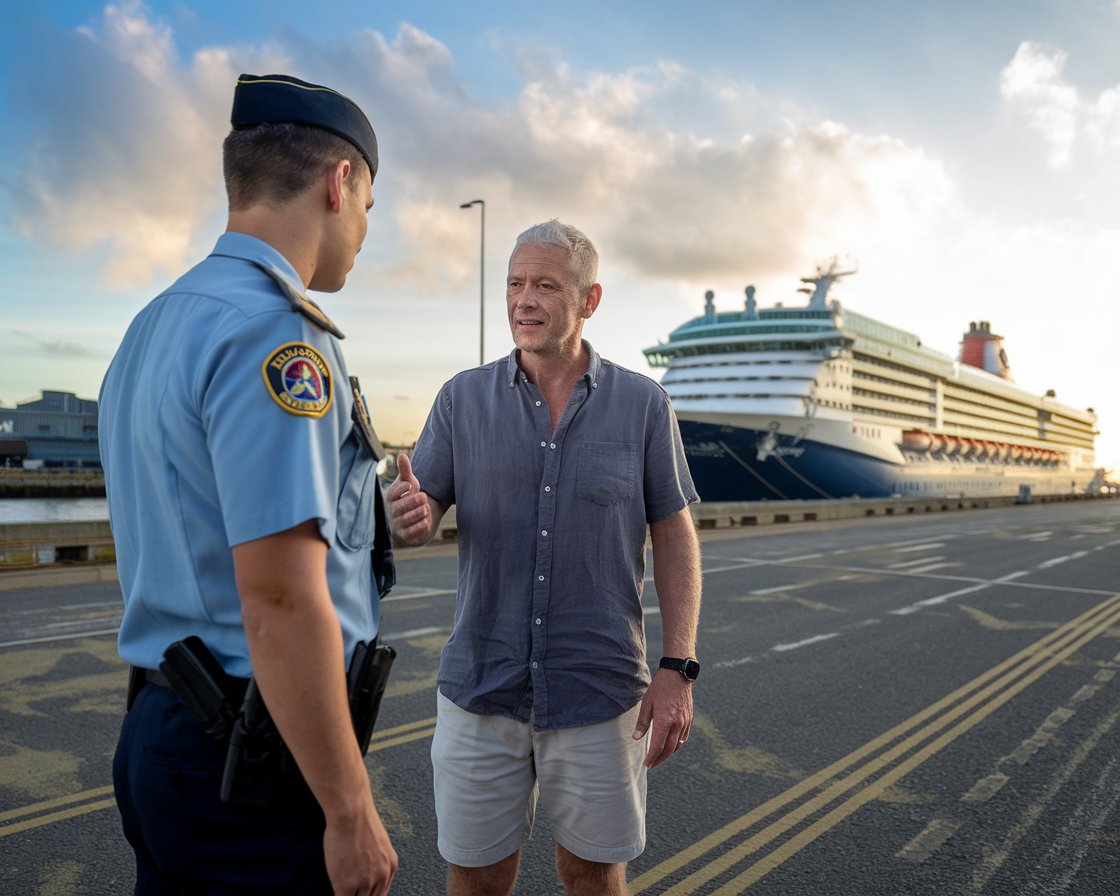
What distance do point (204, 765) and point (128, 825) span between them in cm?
25

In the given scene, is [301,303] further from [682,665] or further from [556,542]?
[682,665]

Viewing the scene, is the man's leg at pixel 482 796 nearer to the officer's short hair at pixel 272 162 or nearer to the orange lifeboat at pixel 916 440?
the officer's short hair at pixel 272 162

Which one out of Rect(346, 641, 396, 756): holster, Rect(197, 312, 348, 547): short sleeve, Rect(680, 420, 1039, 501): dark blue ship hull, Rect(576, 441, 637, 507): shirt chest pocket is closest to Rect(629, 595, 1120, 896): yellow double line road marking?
Rect(576, 441, 637, 507): shirt chest pocket

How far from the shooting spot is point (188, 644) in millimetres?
1534

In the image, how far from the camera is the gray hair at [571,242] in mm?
2611

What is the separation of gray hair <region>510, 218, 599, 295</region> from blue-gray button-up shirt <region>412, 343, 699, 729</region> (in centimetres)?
26

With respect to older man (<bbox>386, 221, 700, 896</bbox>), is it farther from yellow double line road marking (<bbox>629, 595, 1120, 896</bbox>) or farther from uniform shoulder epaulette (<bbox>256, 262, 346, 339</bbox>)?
yellow double line road marking (<bbox>629, 595, 1120, 896</bbox>)

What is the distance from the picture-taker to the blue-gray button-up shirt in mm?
2514

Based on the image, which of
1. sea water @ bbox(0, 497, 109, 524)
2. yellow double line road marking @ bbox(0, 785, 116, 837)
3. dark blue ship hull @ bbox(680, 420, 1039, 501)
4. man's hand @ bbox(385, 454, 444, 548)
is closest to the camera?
man's hand @ bbox(385, 454, 444, 548)

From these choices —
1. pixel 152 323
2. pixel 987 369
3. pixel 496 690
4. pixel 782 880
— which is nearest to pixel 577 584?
pixel 496 690

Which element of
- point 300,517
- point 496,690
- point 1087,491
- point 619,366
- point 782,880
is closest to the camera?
point 300,517

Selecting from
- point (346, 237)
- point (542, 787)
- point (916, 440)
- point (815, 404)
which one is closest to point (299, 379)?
point (346, 237)

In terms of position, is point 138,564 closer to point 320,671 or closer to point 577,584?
point 320,671

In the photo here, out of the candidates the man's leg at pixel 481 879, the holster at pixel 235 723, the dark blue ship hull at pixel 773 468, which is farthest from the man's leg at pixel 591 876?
the dark blue ship hull at pixel 773 468
